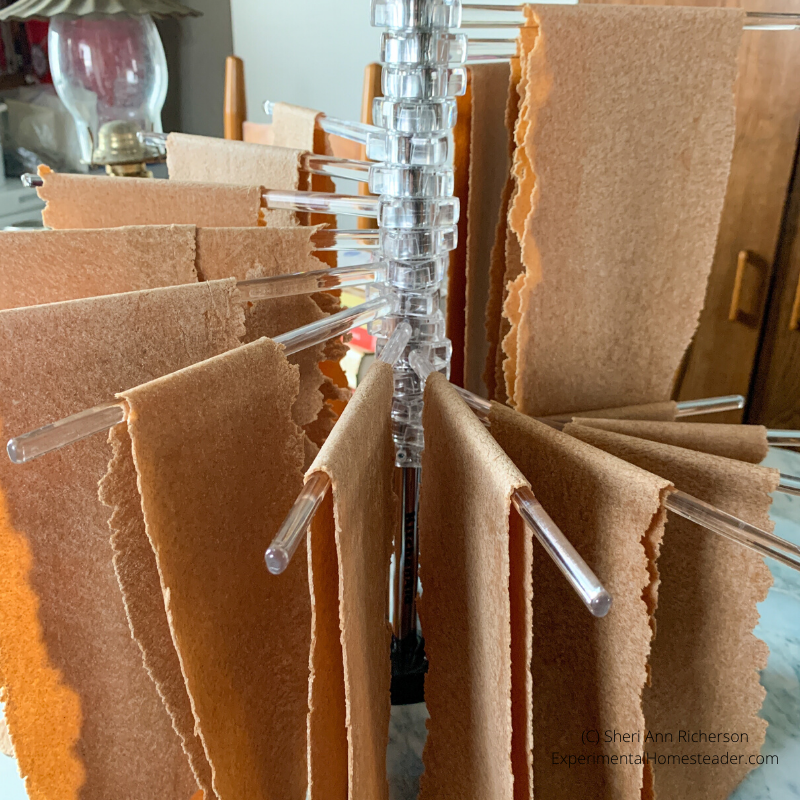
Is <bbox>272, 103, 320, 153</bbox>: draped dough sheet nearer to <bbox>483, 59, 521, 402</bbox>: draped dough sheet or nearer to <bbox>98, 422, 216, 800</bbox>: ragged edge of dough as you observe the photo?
<bbox>483, 59, 521, 402</bbox>: draped dough sheet

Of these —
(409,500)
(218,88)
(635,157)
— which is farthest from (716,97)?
(218,88)

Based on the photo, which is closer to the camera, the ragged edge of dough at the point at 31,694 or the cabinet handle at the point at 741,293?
the ragged edge of dough at the point at 31,694

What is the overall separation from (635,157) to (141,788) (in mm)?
448

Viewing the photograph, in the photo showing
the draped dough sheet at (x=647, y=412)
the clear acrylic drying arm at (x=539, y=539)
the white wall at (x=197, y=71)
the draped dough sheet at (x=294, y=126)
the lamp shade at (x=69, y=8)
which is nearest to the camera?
the clear acrylic drying arm at (x=539, y=539)

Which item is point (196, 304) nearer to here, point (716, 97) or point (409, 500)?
point (409, 500)

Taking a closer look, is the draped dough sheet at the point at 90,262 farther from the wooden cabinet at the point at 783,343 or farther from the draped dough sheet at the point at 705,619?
the wooden cabinet at the point at 783,343

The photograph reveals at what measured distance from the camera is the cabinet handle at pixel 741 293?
957 millimetres

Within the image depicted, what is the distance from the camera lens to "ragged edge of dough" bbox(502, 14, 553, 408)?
39 cm

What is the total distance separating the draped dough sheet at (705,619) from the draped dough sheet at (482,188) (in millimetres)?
163

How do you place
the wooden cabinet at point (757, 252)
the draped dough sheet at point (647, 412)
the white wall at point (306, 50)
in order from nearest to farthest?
the draped dough sheet at point (647, 412)
the wooden cabinet at point (757, 252)
the white wall at point (306, 50)

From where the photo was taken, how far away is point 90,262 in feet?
1.19

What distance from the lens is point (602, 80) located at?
0.40 meters

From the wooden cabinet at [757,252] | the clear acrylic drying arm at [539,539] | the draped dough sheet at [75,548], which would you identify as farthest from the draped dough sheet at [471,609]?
the wooden cabinet at [757,252]

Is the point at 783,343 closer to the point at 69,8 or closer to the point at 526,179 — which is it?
the point at 526,179
